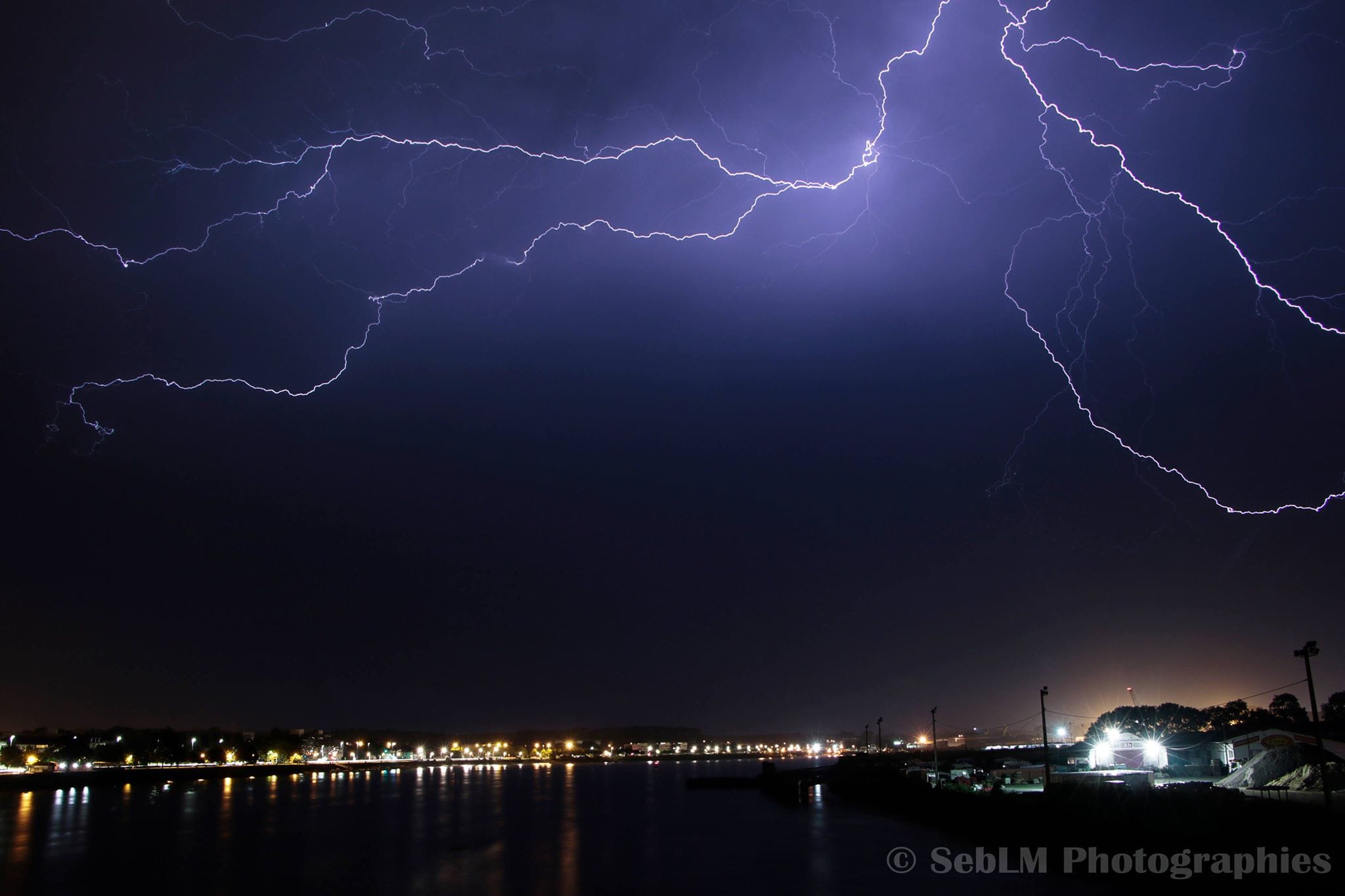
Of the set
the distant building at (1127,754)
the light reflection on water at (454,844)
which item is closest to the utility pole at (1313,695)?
the light reflection on water at (454,844)

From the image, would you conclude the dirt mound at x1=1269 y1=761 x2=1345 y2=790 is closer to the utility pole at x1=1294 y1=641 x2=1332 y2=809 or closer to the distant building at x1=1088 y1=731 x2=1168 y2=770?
the utility pole at x1=1294 y1=641 x2=1332 y2=809

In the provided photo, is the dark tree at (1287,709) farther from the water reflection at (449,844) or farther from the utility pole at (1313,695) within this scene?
the utility pole at (1313,695)

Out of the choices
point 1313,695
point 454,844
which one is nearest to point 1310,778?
point 1313,695

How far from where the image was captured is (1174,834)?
21141 mm

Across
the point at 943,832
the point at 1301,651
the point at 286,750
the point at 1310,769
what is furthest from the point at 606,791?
the point at 286,750

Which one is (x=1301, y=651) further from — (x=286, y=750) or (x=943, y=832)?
(x=286, y=750)

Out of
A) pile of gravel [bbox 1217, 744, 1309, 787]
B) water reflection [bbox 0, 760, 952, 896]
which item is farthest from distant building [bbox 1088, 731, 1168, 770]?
pile of gravel [bbox 1217, 744, 1309, 787]

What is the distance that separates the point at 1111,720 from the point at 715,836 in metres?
70.1

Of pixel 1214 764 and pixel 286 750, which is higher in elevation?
pixel 1214 764

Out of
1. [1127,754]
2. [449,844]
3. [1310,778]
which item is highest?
[1310,778]

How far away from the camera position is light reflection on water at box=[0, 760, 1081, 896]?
24469mm

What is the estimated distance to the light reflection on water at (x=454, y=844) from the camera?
24469mm

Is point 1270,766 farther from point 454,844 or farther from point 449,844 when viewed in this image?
point 449,844

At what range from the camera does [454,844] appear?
111 ft
